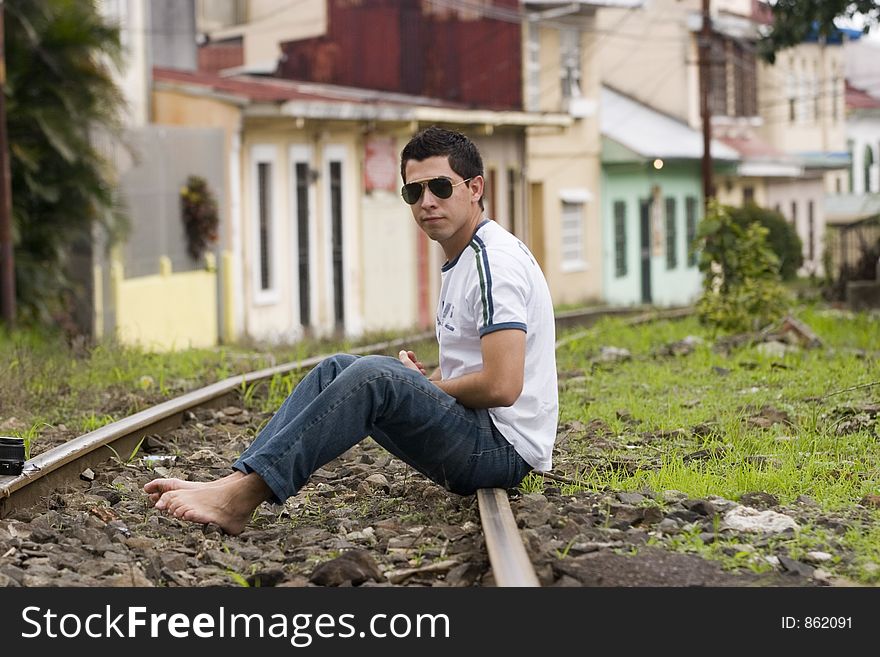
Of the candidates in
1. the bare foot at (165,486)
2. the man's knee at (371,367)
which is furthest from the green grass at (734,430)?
the bare foot at (165,486)

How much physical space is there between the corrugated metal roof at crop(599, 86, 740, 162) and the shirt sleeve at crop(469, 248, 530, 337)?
97.7 feet

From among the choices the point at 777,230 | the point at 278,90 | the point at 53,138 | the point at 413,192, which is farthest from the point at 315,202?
the point at 413,192

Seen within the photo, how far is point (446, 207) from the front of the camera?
607cm

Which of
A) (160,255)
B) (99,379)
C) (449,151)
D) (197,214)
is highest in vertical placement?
(197,214)

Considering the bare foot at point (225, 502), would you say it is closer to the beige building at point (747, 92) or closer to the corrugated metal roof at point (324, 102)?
the corrugated metal roof at point (324, 102)

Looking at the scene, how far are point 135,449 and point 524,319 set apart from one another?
2765mm

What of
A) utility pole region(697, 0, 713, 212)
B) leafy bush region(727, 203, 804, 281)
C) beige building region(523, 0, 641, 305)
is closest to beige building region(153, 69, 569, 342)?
beige building region(523, 0, 641, 305)

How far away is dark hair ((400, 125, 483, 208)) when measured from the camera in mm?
6125

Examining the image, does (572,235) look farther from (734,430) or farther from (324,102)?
(734,430)

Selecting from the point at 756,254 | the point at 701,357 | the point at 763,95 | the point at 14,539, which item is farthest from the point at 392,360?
the point at 763,95

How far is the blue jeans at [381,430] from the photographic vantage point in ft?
18.6

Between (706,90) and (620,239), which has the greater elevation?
(706,90)

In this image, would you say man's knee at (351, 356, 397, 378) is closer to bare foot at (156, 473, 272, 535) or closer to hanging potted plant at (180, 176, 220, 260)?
bare foot at (156, 473, 272, 535)

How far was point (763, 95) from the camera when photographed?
44.7m
